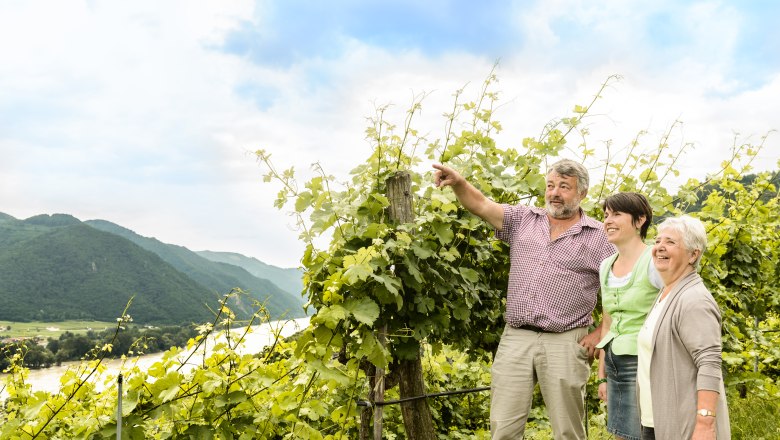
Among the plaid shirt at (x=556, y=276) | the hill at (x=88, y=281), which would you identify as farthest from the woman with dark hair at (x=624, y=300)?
the hill at (x=88, y=281)

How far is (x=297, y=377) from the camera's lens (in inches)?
108

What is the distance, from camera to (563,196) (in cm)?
287

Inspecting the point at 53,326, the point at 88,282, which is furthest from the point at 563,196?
the point at 88,282

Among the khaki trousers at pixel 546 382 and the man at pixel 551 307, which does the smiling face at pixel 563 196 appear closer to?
the man at pixel 551 307

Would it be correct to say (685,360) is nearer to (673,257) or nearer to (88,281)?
(673,257)

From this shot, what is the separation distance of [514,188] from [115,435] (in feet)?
8.37

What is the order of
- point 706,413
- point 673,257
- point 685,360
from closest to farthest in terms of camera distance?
point 706,413
point 685,360
point 673,257

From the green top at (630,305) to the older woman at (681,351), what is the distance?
12cm

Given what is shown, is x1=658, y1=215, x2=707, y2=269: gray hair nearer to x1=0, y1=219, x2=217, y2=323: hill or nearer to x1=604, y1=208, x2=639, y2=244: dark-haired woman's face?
x1=604, y1=208, x2=639, y2=244: dark-haired woman's face

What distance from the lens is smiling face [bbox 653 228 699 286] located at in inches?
90.4

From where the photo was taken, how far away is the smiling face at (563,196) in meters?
2.87

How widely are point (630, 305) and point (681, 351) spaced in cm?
37

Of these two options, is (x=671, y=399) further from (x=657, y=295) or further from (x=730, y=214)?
(x=730, y=214)

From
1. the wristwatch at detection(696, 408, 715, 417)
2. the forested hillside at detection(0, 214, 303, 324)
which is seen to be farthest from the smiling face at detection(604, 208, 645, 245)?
the forested hillside at detection(0, 214, 303, 324)
